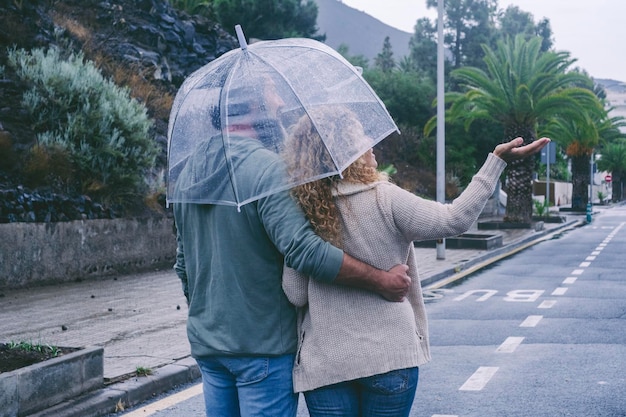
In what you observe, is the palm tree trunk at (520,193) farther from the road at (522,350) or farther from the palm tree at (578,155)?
the palm tree at (578,155)

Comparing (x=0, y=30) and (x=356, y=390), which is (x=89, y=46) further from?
(x=356, y=390)

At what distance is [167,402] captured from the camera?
6.34 metres

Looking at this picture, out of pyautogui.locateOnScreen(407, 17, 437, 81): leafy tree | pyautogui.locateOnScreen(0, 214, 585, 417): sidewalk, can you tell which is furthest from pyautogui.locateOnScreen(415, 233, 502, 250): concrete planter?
pyautogui.locateOnScreen(407, 17, 437, 81): leafy tree

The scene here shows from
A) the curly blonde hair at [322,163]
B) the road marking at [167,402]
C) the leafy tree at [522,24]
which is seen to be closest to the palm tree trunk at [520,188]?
the road marking at [167,402]

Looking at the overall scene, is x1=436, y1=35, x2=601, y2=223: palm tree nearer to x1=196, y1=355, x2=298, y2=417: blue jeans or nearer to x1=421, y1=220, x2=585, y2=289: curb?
x1=421, y1=220, x2=585, y2=289: curb

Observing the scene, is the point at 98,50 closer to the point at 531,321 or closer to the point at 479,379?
the point at 531,321

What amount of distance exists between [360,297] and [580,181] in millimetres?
50106

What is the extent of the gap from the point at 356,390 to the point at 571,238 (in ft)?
78.5

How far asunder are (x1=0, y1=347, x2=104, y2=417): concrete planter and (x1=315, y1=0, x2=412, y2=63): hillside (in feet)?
186

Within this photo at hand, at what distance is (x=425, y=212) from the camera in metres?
2.73

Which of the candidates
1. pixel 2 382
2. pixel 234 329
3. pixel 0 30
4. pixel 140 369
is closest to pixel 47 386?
pixel 2 382

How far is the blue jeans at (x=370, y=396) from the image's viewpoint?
2791mm

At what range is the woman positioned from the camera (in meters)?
2.74

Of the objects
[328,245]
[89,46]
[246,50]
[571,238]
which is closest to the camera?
[328,245]
